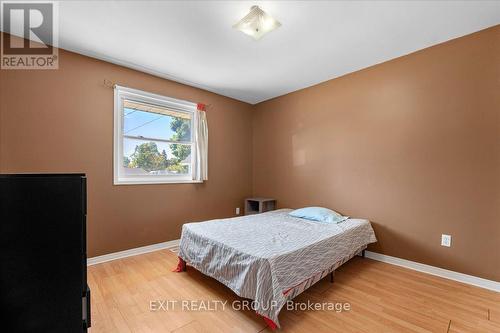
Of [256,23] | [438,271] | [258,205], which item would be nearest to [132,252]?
[258,205]

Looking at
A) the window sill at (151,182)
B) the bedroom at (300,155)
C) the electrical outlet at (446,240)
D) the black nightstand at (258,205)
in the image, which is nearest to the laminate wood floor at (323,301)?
the bedroom at (300,155)

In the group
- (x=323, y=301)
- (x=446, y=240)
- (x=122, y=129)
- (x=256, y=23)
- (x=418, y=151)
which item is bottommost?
(x=323, y=301)

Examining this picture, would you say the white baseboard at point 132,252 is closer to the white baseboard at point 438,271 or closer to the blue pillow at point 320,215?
the blue pillow at point 320,215

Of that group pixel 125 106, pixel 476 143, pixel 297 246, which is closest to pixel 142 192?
pixel 125 106

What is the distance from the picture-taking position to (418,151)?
2.64 metres

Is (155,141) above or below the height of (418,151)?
above

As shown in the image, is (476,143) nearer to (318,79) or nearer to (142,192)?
(318,79)

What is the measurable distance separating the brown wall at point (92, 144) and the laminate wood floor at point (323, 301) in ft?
2.13

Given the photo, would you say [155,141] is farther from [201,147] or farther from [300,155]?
[300,155]

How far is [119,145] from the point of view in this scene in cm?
302

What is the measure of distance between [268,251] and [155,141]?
8.04 feet

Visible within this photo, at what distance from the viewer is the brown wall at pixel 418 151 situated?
7.35 ft

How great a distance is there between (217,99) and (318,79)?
175cm

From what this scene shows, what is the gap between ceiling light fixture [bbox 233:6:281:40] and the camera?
199cm
